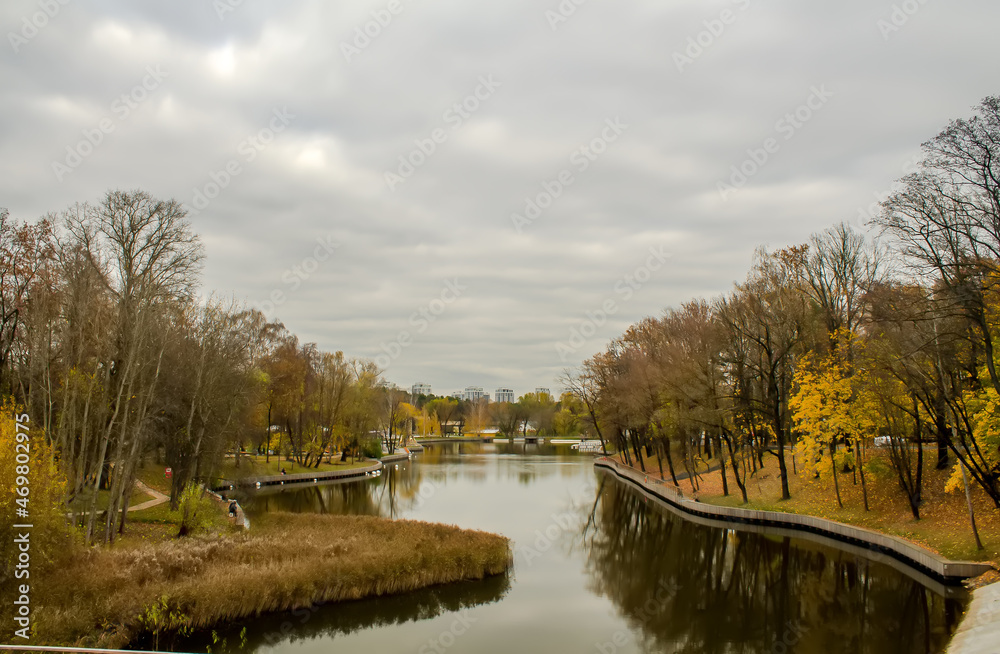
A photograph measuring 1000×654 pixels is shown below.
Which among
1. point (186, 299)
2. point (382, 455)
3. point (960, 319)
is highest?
point (186, 299)

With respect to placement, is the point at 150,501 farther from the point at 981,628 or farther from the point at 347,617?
Answer: the point at 981,628

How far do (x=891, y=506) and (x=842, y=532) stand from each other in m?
2.62

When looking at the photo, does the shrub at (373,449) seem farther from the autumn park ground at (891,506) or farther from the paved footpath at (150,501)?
the autumn park ground at (891,506)

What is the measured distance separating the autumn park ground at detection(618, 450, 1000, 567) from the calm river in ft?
6.55

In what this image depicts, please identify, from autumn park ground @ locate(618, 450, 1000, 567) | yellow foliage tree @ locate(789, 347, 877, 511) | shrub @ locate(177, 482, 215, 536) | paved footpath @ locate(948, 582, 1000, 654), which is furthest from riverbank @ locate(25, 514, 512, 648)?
yellow foliage tree @ locate(789, 347, 877, 511)

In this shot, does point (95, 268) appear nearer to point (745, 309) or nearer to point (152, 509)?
point (152, 509)

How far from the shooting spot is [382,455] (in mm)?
76000

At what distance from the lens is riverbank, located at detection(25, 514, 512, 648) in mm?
13797

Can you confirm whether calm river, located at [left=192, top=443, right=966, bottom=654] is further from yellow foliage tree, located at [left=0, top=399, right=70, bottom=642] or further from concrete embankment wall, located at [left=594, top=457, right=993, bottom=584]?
yellow foliage tree, located at [left=0, top=399, right=70, bottom=642]

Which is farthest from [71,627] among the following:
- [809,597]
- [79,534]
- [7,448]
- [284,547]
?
[809,597]

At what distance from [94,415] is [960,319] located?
28318 millimetres

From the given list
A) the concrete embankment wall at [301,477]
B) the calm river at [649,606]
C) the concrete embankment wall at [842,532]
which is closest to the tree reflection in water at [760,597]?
the calm river at [649,606]

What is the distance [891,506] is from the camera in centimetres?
2678

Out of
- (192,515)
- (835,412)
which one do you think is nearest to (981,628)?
(835,412)
